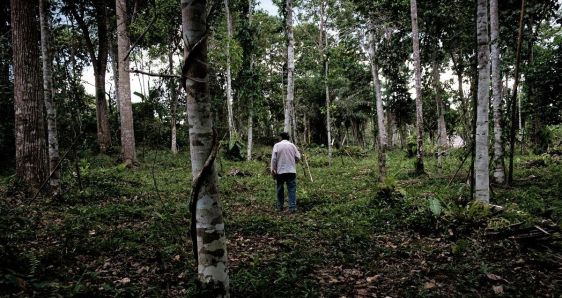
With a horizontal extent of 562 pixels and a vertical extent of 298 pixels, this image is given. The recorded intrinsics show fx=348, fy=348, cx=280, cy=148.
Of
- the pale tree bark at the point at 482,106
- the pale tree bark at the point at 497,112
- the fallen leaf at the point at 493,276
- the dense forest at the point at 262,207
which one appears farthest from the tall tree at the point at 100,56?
the fallen leaf at the point at 493,276

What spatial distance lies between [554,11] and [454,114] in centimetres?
2230

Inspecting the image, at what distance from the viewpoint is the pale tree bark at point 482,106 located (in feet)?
22.0

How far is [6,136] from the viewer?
1705 centimetres

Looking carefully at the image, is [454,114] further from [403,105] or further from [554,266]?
[554,266]

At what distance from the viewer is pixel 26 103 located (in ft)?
28.5

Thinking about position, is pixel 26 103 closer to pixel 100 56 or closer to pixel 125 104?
pixel 125 104

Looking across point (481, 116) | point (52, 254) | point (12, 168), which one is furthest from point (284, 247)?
point (12, 168)

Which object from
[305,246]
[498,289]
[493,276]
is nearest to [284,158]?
[305,246]

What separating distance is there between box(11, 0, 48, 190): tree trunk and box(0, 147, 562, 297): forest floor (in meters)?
0.70

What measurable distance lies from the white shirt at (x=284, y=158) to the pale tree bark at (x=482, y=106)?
4089 millimetres

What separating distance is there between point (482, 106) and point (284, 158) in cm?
449

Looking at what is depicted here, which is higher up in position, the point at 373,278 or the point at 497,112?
the point at 497,112

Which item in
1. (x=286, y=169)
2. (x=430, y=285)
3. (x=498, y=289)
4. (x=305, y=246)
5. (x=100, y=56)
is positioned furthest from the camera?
(x=100, y=56)

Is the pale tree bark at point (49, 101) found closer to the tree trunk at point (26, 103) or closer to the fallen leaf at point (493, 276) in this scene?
the tree trunk at point (26, 103)
